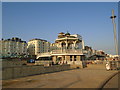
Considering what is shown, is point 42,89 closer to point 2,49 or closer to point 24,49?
point 2,49

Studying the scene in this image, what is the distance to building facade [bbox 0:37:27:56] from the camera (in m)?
102

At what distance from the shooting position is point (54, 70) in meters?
19.1

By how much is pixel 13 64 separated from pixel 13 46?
98952 millimetres

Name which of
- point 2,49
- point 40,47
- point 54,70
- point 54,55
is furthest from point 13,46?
point 54,70

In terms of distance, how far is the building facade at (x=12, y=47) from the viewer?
102 metres

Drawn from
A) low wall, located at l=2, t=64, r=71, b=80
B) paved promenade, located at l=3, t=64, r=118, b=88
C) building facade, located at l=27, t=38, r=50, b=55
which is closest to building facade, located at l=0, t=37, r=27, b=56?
building facade, located at l=27, t=38, r=50, b=55

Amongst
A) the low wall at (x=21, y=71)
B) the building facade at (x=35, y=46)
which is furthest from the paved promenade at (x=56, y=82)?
the building facade at (x=35, y=46)

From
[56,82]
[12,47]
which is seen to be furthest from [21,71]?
[12,47]

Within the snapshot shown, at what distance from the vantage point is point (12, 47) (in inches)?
4218

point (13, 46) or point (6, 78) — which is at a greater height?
point (13, 46)

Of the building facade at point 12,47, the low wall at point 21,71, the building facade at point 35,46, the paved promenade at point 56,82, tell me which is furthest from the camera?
the building facade at point 35,46

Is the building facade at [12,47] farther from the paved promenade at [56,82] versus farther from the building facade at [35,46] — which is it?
the paved promenade at [56,82]

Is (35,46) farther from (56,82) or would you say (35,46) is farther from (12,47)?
(56,82)

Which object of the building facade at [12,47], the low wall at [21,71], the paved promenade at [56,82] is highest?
the building facade at [12,47]
